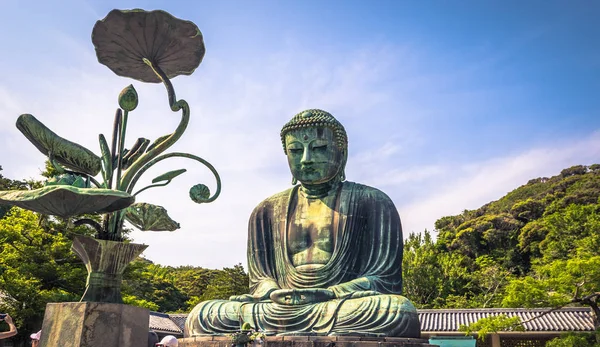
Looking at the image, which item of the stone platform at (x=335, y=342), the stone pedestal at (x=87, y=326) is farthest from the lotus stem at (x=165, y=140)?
the stone platform at (x=335, y=342)

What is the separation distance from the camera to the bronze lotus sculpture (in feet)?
16.1

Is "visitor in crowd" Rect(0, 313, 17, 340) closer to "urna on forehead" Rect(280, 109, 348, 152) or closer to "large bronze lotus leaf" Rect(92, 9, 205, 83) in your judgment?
"large bronze lotus leaf" Rect(92, 9, 205, 83)

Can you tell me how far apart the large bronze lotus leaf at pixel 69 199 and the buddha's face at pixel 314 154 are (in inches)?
164

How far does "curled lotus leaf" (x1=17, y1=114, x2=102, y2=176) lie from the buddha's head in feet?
12.4

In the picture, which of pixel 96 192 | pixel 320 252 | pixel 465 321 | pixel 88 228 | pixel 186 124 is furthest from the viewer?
pixel 465 321

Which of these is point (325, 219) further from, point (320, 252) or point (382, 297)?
point (382, 297)

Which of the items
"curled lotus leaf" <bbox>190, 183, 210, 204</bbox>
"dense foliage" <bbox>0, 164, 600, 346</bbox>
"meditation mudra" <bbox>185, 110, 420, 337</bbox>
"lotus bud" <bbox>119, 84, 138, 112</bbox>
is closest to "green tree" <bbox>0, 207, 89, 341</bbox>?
"dense foliage" <bbox>0, 164, 600, 346</bbox>

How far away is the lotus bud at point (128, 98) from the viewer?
5.98 meters

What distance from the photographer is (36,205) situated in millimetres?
4938

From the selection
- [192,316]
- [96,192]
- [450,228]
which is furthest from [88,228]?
[450,228]

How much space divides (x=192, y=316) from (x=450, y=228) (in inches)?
1766

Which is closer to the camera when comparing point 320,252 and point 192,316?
point 192,316

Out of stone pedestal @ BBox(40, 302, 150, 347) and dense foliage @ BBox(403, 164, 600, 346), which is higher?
dense foliage @ BBox(403, 164, 600, 346)

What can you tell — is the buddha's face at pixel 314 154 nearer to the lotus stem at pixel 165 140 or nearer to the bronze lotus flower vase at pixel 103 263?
the lotus stem at pixel 165 140
